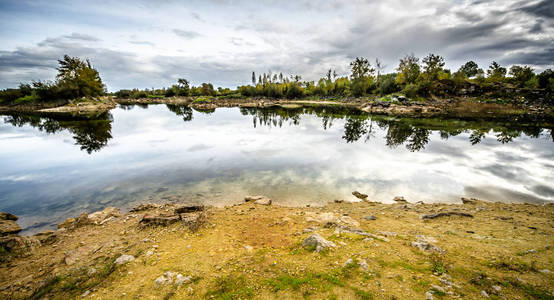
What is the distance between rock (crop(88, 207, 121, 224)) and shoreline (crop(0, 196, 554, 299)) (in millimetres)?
87

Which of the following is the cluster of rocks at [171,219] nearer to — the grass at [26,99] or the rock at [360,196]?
the rock at [360,196]

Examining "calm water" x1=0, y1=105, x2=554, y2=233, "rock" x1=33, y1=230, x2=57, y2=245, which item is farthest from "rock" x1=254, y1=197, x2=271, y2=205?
"rock" x1=33, y1=230, x2=57, y2=245

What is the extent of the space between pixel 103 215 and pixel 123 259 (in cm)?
501

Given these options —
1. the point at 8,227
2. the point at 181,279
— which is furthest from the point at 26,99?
the point at 181,279

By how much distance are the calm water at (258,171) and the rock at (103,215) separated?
46.1 inches

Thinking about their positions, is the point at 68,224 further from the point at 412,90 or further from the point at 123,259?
the point at 412,90

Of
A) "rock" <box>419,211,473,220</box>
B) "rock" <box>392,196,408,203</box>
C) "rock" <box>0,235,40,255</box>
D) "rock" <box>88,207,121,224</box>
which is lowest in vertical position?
"rock" <box>392,196,408,203</box>

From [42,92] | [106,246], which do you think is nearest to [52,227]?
[106,246]

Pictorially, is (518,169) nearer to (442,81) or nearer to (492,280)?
(492,280)

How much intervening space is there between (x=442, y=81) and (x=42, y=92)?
465ft

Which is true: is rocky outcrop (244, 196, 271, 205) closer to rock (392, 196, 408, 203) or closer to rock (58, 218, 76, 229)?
rock (392, 196, 408, 203)

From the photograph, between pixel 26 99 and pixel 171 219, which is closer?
pixel 171 219

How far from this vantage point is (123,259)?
5.50 m

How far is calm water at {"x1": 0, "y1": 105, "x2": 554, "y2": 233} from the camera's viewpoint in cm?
1121
